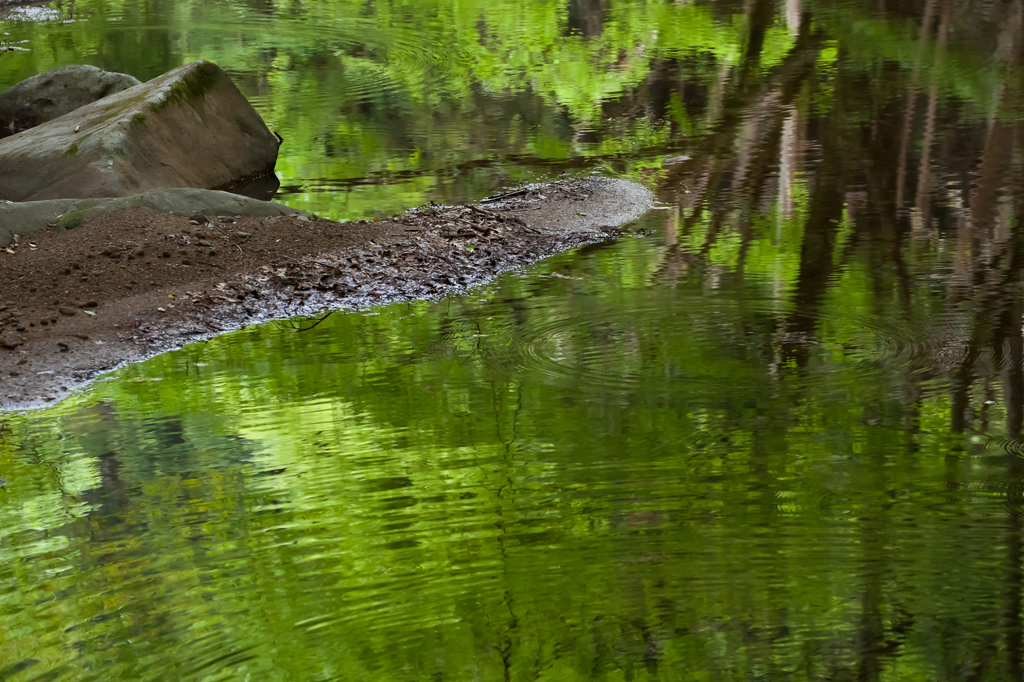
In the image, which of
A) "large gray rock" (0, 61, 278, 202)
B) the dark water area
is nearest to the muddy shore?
the dark water area

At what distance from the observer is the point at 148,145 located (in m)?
8.64

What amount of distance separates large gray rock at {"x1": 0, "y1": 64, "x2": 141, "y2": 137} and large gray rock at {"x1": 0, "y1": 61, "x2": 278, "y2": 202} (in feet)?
4.44

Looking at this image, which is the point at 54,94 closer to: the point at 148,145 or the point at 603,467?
the point at 148,145

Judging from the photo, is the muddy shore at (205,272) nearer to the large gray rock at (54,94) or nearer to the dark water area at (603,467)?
the dark water area at (603,467)

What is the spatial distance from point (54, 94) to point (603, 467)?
8881mm

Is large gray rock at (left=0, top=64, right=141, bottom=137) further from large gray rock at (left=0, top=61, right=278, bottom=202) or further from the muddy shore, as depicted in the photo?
the muddy shore

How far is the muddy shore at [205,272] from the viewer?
5539 mm

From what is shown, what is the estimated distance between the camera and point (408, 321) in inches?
234

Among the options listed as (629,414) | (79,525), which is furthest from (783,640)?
(79,525)

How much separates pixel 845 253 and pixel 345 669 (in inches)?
185

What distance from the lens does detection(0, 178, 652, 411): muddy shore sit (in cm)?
554

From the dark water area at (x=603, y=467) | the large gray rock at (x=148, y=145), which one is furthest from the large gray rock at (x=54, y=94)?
the dark water area at (x=603, y=467)

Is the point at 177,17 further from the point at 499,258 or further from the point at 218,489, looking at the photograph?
the point at 218,489

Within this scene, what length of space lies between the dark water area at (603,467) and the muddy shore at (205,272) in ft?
0.82
